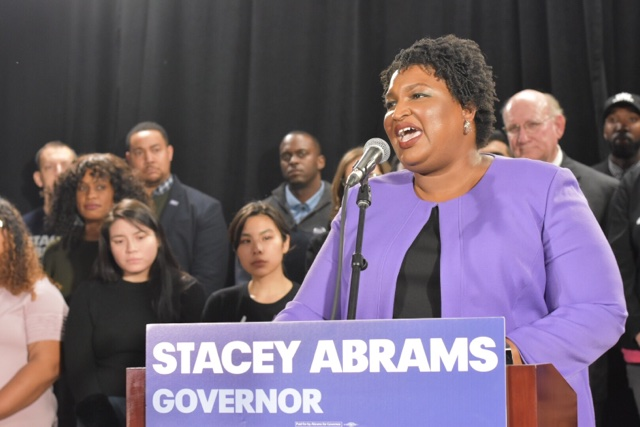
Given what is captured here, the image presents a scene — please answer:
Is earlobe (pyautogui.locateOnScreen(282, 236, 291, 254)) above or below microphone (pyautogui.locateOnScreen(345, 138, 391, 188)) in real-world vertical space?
below

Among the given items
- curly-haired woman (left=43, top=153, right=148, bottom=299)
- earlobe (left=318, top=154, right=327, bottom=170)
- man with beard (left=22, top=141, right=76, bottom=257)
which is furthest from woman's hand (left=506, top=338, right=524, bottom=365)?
man with beard (left=22, top=141, right=76, bottom=257)

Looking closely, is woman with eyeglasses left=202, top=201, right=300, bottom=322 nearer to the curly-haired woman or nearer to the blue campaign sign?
the curly-haired woman

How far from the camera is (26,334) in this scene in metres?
4.26

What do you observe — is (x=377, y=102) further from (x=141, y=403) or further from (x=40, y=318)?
(x=141, y=403)

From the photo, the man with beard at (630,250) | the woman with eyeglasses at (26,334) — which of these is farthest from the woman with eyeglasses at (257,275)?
the man with beard at (630,250)

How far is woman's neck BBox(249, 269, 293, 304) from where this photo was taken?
441 cm

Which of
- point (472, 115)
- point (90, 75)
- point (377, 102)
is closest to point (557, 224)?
point (472, 115)

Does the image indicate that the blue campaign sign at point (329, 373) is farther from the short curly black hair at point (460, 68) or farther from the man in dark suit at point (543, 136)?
the man in dark suit at point (543, 136)

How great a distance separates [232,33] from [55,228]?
6.01ft

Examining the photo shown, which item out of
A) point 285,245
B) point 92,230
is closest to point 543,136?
point 285,245

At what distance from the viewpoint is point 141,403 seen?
184cm

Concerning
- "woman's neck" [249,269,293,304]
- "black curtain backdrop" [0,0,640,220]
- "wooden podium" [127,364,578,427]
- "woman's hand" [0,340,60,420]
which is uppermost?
"black curtain backdrop" [0,0,640,220]

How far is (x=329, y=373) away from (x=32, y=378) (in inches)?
108

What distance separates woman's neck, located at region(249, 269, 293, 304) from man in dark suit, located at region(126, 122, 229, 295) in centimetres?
88
